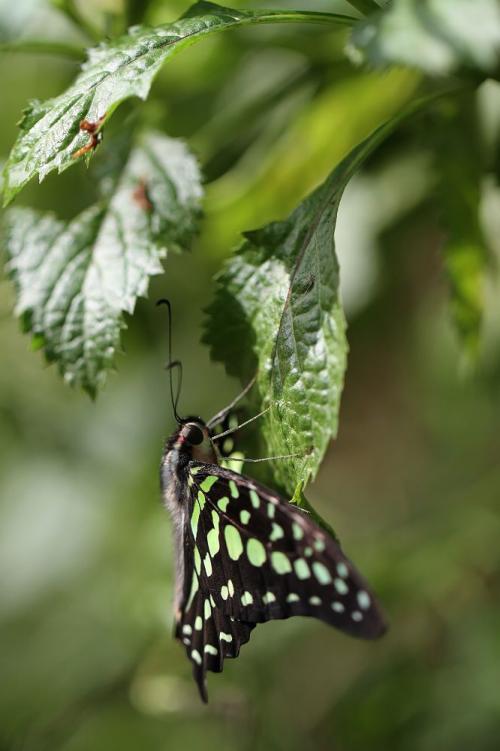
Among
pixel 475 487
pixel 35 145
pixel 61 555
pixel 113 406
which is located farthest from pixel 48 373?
pixel 35 145

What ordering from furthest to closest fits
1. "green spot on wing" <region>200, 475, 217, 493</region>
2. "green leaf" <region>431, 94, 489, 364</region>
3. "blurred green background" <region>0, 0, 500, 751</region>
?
"blurred green background" <region>0, 0, 500, 751</region> → "green leaf" <region>431, 94, 489, 364</region> → "green spot on wing" <region>200, 475, 217, 493</region>

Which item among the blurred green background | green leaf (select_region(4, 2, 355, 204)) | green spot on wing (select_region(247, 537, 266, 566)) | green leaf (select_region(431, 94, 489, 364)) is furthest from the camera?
the blurred green background

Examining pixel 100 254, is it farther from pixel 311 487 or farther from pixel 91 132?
pixel 311 487

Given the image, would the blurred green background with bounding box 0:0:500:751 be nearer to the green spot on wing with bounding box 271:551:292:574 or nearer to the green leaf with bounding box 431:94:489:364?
the green leaf with bounding box 431:94:489:364

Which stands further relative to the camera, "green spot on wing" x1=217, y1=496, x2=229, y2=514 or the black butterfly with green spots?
"green spot on wing" x1=217, y1=496, x2=229, y2=514

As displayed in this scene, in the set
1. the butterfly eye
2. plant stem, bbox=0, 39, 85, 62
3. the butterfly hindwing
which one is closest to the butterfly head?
the butterfly eye

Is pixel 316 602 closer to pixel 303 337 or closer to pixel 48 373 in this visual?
pixel 303 337
